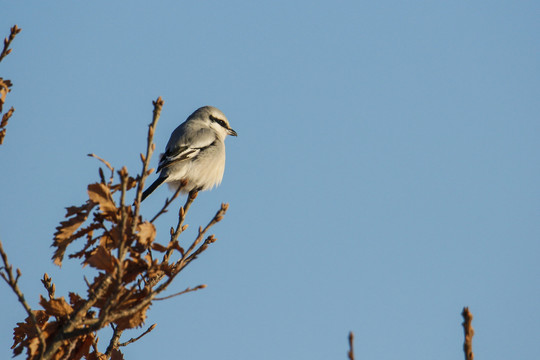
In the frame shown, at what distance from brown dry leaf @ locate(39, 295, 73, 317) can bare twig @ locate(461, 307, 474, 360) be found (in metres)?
1.62

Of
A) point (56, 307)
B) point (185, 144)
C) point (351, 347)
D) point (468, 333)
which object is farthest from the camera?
point (185, 144)

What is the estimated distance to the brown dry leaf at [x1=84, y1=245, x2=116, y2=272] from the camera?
236 cm

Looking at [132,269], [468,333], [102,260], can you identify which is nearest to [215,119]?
[132,269]

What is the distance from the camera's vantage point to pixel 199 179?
22.3 ft

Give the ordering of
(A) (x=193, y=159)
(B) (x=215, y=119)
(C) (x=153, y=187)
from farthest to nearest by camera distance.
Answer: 1. (B) (x=215, y=119)
2. (A) (x=193, y=159)
3. (C) (x=153, y=187)

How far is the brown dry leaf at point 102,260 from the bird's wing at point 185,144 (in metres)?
4.02

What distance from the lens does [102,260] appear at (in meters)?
2.36

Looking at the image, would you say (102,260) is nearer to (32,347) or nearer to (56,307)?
(56,307)

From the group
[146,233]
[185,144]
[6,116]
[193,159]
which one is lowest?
[146,233]

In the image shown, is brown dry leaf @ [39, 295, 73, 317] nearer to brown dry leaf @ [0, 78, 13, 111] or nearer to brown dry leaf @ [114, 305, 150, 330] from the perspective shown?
brown dry leaf @ [114, 305, 150, 330]

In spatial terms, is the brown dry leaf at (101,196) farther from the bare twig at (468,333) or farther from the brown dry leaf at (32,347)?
the bare twig at (468,333)

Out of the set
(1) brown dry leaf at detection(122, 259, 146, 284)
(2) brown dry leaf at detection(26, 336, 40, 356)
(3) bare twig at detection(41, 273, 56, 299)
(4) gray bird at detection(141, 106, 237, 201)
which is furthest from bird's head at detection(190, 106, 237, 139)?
(2) brown dry leaf at detection(26, 336, 40, 356)

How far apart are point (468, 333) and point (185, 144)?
5511 millimetres

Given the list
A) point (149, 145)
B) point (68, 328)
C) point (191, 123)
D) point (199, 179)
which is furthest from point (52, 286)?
point (191, 123)
